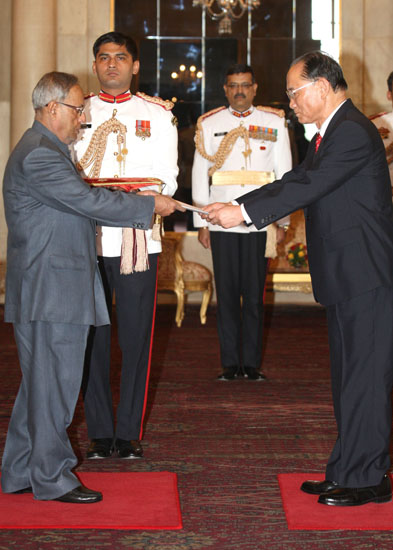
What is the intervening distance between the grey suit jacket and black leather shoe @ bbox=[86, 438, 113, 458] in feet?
2.90

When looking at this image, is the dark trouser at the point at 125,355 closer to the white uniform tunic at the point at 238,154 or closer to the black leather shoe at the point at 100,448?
the black leather shoe at the point at 100,448

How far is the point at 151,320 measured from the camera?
388 cm

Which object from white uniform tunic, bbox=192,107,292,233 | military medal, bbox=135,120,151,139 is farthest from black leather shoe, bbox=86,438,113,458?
white uniform tunic, bbox=192,107,292,233

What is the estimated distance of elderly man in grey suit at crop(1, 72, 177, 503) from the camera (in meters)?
3.07

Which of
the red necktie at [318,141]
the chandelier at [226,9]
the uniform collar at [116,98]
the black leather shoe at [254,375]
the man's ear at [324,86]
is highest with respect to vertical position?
the chandelier at [226,9]

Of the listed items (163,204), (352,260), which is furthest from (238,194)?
(352,260)

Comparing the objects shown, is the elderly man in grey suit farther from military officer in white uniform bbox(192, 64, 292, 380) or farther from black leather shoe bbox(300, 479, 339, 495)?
military officer in white uniform bbox(192, 64, 292, 380)

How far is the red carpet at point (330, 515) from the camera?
2934 millimetres

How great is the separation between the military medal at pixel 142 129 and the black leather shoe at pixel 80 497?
1646 millimetres

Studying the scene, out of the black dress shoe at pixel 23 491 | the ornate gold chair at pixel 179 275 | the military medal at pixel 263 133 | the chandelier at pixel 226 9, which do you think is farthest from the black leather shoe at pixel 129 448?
the chandelier at pixel 226 9

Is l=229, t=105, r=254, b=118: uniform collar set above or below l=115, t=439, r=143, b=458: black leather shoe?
above

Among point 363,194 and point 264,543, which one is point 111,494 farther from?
point 363,194

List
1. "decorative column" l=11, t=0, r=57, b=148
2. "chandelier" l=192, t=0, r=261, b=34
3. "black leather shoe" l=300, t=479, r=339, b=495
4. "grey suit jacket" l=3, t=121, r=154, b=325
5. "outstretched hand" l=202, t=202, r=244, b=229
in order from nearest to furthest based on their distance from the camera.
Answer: "grey suit jacket" l=3, t=121, r=154, b=325 < "black leather shoe" l=300, t=479, r=339, b=495 < "outstretched hand" l=202, t=202, r=244, b=229 < "chandelier" l=192, t=0, r=261, b=34 < "decorative column" l=11, t=0, r=57, b=148

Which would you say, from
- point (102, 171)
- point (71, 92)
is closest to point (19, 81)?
point (102, 171)
